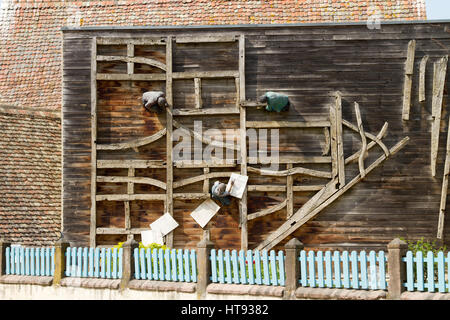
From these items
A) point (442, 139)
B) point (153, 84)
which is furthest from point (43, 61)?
point (442, 139)

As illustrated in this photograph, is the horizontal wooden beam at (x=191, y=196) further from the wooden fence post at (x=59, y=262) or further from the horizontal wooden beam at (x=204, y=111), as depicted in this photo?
the wooden fence post at (x=59, y=262)

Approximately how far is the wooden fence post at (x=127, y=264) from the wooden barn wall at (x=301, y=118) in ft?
8.84

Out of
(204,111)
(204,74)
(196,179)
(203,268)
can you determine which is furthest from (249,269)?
(204,74)

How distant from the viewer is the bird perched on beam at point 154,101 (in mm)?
17438

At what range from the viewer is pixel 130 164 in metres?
17.8

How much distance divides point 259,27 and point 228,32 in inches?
30.1

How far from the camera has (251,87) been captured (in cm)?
1775

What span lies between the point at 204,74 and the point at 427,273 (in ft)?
26.4

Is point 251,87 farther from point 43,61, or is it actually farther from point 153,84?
point 43,61

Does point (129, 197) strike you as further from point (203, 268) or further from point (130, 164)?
point (203, 268)

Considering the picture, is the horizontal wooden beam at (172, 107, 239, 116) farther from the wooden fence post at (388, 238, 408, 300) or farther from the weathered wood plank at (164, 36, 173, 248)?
the wooden fence post at (388, 238, 408, 300)

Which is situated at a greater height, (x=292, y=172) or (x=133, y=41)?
(x=133, y=41)

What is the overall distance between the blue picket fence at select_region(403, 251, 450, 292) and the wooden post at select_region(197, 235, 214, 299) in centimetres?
380

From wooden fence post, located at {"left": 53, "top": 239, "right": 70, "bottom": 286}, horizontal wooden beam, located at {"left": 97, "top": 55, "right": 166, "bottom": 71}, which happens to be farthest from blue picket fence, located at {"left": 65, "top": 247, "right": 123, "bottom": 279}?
horizontal wooden beam, located at {"left": 97, "top": 55, "right": 166, "bottom": 71}
